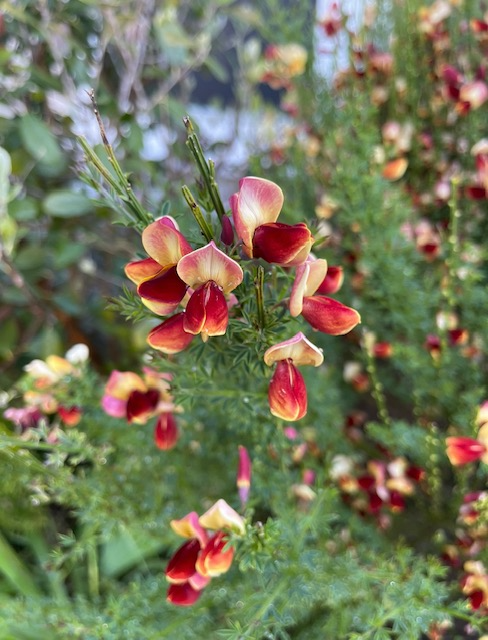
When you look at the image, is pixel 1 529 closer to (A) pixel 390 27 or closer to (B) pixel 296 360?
(B) pixel 296 360

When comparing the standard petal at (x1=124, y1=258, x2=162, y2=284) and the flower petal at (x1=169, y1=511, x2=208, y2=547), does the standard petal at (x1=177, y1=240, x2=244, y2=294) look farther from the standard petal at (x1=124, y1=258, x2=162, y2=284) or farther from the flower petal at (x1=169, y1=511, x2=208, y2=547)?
the flower petal at (x1=169, y1=511, x2=208, y2=547)

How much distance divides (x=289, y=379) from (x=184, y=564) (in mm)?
148

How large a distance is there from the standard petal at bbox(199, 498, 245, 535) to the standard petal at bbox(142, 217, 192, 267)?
5.9 inches

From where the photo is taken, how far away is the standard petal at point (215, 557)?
0.33m

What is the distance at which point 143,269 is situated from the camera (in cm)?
29

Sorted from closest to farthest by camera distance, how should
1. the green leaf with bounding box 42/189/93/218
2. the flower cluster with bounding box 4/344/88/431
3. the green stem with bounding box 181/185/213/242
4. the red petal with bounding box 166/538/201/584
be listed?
the green stem with bounding box 181/185/213/242 → the red petal with bounding box 166/538/201/584 → the flower cluster with bounding box 4/344/88/431 → the green leaf with bounding box 42/189/93/218

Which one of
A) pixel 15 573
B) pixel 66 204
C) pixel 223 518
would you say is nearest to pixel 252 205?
pixel 223 518

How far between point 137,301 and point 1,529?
2.36ft

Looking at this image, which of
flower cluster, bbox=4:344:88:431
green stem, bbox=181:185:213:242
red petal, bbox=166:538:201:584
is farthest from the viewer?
flower cluster, bbox=4:344:88:431

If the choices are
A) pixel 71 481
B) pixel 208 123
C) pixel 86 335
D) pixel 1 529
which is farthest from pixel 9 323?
pixel 208 123

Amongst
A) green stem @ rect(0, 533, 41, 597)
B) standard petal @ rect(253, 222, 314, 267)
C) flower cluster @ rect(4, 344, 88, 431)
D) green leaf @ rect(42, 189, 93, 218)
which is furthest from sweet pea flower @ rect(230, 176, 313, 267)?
green stem @ rect(0, 533, 41, 597)

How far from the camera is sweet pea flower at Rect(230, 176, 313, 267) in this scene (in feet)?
0.90

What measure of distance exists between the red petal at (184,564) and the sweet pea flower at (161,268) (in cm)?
17

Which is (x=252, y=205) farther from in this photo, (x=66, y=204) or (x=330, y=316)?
(x=66, y=204)
